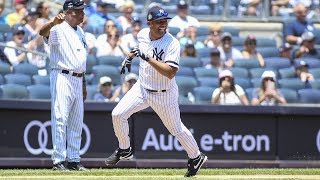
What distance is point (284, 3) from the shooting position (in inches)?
589

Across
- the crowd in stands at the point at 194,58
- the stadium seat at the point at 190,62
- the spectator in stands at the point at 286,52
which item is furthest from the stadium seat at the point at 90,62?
the spectator in stands at the point at 286,52

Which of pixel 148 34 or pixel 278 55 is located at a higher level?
pixel 148 34

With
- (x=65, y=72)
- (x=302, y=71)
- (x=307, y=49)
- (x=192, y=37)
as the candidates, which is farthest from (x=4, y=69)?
(x=307, y=49)

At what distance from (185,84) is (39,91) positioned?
201 centimetres

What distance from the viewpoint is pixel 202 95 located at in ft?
37.6

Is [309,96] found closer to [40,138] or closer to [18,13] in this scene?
[40,138]

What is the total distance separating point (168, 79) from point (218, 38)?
4.96m

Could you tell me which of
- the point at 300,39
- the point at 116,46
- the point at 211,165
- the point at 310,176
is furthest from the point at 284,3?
the point at 310,176

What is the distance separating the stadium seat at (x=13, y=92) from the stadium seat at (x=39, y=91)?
0.08 metres

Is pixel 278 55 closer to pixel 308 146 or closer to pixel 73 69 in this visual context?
pixel 308 146

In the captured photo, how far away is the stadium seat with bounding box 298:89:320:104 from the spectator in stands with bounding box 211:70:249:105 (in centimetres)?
85

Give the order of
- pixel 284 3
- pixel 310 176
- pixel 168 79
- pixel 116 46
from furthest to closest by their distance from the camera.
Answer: pixel 284 3 → pixel 116 46 → pixel 310 176 → pixel 168 79

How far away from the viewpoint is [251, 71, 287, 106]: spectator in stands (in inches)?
460

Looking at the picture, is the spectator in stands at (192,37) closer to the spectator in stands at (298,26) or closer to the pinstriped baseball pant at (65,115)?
the spectator in stands at (298,26)
